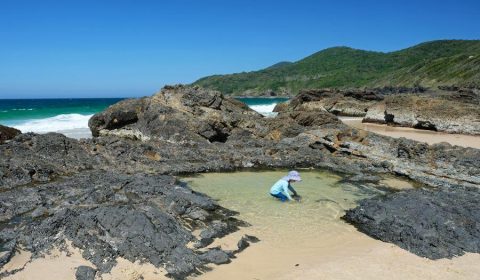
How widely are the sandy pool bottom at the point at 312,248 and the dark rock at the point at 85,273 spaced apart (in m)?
1.73

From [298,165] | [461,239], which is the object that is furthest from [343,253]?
[298,165]

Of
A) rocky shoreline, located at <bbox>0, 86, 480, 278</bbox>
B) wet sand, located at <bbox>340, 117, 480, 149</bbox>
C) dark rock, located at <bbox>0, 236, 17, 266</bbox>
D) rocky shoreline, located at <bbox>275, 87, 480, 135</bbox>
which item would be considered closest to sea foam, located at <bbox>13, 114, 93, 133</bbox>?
rocky shoreline, located at <bbox>0, 86, 480, 278</bbox>

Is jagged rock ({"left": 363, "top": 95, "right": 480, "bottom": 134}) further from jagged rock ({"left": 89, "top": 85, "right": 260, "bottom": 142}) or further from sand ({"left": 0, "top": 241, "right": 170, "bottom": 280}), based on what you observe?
sand ({"left": 0, "top": 241, "right": 170, "bottom": 280})

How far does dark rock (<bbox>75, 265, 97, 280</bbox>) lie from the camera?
20.4ft

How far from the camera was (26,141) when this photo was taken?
14.5 meters

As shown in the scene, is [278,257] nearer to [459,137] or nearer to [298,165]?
[298,165]

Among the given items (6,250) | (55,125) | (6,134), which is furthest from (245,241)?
(55,125)

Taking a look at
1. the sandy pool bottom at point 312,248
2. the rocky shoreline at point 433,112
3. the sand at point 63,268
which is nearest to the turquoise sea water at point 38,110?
the rocky shoreline at point 433,112

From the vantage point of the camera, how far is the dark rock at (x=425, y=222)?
7.96 metres

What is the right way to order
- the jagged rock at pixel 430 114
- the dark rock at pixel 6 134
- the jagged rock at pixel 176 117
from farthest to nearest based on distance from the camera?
the jagged rock at pixel 430 114 → the jagged rock at pixel 176 117 → the dark rock at pixel 6 134

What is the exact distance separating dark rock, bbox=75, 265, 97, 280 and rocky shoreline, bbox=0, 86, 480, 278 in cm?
21

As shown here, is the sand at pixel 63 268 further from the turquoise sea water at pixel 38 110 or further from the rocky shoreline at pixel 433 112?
the turquoise sea water at pixel 38 110

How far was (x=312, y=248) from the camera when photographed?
316 inches

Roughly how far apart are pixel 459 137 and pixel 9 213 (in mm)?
24595
